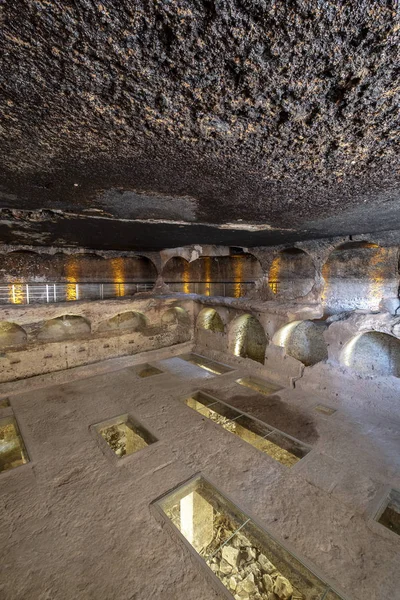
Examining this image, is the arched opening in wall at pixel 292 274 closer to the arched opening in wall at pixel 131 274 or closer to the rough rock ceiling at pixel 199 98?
the arched opening in wall at pixel 131 274

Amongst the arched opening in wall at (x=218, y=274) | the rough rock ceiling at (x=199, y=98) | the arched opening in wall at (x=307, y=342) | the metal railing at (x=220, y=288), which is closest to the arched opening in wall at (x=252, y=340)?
the arched opening in wall at (x=307, y=342)

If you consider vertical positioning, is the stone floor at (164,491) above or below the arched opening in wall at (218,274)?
below

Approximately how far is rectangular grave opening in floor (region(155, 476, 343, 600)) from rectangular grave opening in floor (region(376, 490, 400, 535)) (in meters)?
1.48

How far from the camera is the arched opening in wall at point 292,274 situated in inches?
523

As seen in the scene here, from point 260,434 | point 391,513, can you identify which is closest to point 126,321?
point 260,434

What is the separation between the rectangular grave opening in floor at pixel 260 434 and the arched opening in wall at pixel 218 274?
8.53m

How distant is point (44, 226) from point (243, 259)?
11799 mm

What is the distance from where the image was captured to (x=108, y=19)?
1.17 metres

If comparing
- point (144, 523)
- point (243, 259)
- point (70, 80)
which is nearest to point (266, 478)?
point (144, 523)

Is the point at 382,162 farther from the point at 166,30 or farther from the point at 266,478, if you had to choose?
the point at 266,478

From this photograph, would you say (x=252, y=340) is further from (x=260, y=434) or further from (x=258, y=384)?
(x=260, y=434)

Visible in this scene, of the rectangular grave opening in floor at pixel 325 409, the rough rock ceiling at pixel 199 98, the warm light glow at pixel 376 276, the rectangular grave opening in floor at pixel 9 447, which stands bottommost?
the rectangular grave opening in floor at pixel 9 447

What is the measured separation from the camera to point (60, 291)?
14336 mm

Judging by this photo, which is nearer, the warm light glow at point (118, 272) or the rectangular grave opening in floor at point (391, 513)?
the rectangular grave opening in floor at point (391, 513)
